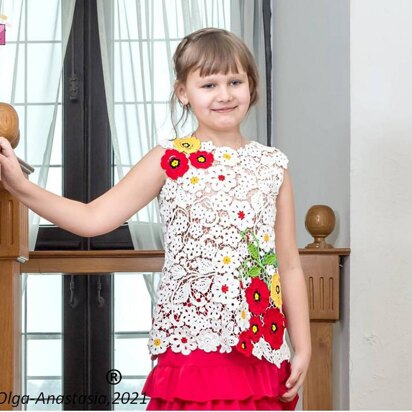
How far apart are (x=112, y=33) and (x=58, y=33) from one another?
22 cm

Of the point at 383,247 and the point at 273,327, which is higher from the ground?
the point at 383,247

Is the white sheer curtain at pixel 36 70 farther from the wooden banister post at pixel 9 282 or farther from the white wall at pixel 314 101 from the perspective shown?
the wooden banister post at pixel 9 282

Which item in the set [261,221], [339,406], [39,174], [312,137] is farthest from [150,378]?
[39,174]

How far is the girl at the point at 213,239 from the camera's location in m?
1.70

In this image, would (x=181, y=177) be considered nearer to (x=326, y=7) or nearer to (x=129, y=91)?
(x=326, y=7)

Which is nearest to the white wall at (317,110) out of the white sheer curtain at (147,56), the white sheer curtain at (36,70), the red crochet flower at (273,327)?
the white sheer curtain at (147,56)

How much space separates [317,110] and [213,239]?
51.8 inches

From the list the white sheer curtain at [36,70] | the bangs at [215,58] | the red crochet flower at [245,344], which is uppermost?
the white sheer curtain at [36,70]

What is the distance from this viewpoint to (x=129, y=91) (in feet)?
11.8

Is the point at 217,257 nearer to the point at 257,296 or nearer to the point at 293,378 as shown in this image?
the point at 257,296

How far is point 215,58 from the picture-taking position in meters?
1.76

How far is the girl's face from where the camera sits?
1759mm

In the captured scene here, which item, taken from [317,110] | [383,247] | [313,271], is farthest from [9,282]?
[317,110]

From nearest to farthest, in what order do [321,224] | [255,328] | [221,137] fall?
[255,328] → [221,137] → [321,224]
